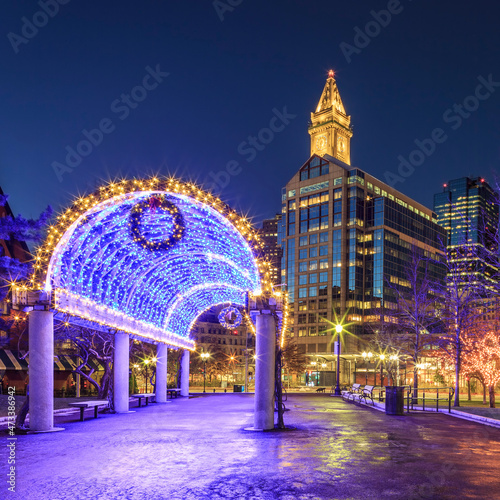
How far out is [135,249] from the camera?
21000mm

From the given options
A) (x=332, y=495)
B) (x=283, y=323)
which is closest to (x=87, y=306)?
(x=283, y=323)

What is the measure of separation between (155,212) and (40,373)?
5.95m

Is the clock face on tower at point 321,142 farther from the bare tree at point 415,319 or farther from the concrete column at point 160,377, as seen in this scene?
the concrete column at point 160,377

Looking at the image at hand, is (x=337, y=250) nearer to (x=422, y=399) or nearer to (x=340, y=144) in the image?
(x=340, y=144)

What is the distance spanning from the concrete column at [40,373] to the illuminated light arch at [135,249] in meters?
0.78

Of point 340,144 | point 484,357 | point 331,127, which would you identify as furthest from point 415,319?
point 340,144

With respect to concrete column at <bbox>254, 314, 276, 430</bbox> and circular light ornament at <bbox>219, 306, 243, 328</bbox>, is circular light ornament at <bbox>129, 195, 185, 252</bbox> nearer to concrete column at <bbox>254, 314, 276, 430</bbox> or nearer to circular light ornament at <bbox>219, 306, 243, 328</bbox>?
concrete column at <bbox>254, 314, 276, 430</bbox>

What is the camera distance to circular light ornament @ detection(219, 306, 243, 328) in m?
33.6

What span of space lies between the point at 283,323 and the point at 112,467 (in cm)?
1203

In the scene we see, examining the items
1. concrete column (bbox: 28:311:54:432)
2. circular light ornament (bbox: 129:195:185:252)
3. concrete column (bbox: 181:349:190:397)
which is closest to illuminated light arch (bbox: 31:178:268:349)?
circular light ornament (bbox: 129:195:185:252)

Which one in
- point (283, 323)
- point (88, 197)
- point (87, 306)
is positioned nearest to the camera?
point (88, 197)

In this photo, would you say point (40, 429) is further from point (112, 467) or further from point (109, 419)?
point (112, 467)

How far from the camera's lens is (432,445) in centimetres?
1296

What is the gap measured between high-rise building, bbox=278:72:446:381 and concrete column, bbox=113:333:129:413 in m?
87.9
